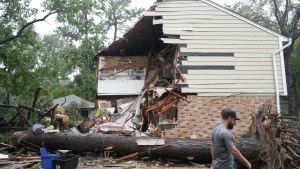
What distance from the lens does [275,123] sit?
8.52 metres

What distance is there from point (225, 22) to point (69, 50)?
24.1 ft

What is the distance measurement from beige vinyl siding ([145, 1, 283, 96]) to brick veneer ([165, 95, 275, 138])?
30 centimetres

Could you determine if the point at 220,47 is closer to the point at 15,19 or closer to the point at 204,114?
the point at 204,114

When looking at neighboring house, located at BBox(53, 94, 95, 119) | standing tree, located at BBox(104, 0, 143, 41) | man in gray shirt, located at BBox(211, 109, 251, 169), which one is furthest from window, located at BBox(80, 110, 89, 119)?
man in gray shirt, located at BBox(211, 109, 251, 169)

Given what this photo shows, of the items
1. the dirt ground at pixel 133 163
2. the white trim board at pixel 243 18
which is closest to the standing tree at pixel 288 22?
the white trim board at pixel 243 18

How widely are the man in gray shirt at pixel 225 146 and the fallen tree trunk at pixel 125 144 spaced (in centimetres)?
486

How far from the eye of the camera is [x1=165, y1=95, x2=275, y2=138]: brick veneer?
40.1 ft

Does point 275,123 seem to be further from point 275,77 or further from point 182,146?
point 275,77

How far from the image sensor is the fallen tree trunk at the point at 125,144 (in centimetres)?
928

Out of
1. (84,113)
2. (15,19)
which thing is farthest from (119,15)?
(15,19)

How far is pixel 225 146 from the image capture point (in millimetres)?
4465

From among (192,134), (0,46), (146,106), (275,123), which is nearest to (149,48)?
(146,106)

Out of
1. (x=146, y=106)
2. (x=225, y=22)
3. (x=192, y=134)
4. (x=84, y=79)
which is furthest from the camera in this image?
(x=84, y=79)

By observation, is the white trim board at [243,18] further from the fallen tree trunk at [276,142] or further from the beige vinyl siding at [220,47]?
the fallen tree trunk at [276,142]
